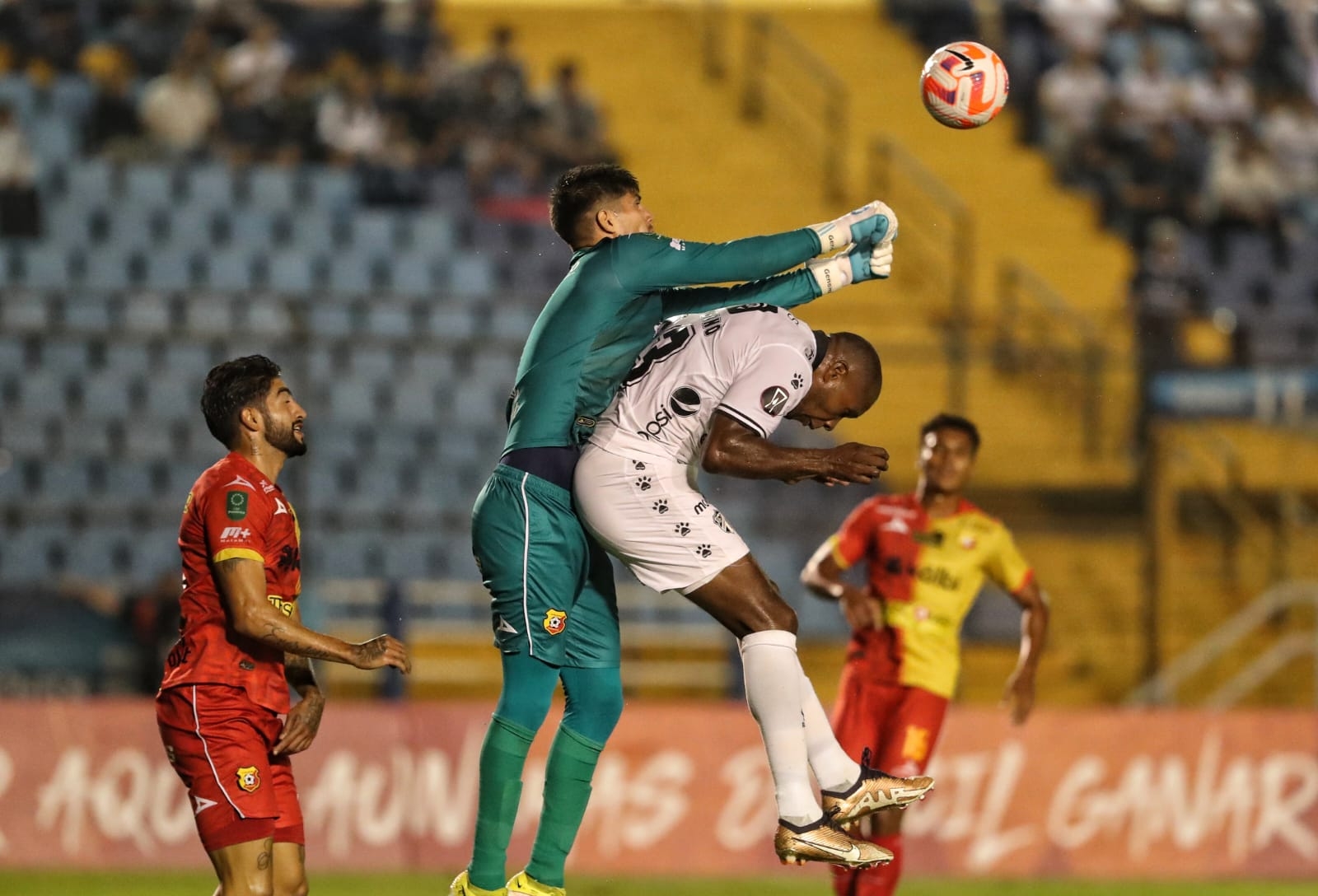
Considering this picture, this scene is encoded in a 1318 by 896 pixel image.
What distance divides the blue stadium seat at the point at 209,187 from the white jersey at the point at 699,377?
369 inches

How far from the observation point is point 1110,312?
1560 centimetres

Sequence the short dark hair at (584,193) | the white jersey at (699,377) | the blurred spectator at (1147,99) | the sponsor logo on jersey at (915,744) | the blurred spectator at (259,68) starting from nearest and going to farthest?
1. the white jersey at (699,377)
2. the short dark hair at (584,193)
3. the sponsor logo on jersey at (915,744)
4. the blurred spectator at (259,68)
5. the blurred spectator at (1147,99)

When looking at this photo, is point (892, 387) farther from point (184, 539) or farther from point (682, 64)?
point (184, 539)

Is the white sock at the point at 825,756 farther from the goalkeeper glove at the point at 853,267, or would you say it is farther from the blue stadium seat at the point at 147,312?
the blue stadium seat at the point at 147,312

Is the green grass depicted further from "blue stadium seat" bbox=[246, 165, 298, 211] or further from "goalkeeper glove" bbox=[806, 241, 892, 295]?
"blue stadium seat" bbox=[246, 165, 298, 211]

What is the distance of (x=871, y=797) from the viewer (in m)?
6.50

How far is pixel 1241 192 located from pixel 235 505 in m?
13.4

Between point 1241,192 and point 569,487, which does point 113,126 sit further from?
point 569,487

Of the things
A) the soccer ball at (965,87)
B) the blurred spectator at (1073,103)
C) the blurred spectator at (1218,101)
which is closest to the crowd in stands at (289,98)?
the blurred spectator at (1073,103)

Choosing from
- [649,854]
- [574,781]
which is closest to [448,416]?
[649,854]

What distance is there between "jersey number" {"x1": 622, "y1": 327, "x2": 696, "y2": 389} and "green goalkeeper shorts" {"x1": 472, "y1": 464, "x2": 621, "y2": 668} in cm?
47

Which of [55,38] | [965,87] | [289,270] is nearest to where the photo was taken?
[965,87]

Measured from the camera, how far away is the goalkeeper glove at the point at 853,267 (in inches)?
269

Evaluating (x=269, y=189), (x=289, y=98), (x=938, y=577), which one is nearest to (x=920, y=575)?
(x=938, y=577)
